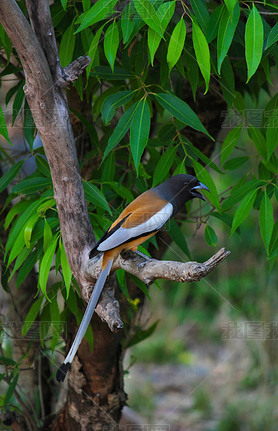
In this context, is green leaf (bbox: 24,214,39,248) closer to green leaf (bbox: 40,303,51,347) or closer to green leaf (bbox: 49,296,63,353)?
green leaf (bbox: 49,296,63,353)

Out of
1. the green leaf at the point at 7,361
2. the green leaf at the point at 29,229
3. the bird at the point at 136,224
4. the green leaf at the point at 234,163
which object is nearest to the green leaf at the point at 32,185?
the green leaf at the point at 29,229

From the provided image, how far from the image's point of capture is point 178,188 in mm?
1726

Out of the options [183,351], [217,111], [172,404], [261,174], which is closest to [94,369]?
[261,174]

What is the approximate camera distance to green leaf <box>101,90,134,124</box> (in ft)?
5.03

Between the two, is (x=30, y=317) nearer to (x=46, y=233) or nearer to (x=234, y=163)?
(x=46, y=233)

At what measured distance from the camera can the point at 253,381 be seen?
414cm

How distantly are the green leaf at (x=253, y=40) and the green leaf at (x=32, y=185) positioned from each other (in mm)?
739

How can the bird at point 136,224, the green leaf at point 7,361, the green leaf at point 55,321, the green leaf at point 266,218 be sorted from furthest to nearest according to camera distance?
the green leaf at point 7,361 < the green leaf at point 55,321 < the green leaf at point 266,218 < the bird at point 136,224

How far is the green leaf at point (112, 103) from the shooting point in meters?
1.53

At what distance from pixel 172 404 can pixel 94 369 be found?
2.26 meters

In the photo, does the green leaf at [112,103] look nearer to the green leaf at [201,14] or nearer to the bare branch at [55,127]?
the bare branch at [55,127]

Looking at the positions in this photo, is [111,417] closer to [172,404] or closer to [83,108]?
[83,108]

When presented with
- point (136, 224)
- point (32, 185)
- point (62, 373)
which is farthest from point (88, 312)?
point (32, 185)


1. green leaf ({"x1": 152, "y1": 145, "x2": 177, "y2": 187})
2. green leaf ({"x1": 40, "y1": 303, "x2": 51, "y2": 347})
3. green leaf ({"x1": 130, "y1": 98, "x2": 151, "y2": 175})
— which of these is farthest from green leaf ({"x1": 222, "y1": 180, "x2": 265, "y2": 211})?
green leaf ({"x1": 40, "y1": 303, "x2": 51, "y2": 347})
